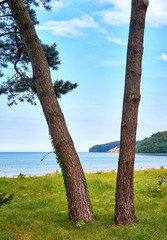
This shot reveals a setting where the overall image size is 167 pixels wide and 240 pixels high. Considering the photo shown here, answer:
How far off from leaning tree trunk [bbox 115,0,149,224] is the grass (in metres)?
0.45

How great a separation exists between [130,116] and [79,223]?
2.54 metres

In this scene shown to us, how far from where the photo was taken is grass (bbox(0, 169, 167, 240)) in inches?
183

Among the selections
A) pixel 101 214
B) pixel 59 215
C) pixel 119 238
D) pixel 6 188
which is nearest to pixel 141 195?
pixel 101 214

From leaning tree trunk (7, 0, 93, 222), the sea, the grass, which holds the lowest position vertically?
the sea

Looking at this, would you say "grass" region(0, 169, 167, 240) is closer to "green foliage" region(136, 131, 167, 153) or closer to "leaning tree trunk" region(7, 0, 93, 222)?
"leaning tree trunk" region(7, 0, 93, 222)

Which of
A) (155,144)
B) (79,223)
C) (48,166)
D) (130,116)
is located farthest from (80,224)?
(155,144)

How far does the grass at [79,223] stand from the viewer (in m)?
4.65

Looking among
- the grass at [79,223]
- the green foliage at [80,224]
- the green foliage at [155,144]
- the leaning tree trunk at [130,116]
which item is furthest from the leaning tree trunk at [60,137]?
the green foliage at [155,144]

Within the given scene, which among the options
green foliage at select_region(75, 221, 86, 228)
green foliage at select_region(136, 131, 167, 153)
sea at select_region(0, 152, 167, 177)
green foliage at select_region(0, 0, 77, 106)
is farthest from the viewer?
green foliage at select_region(136, 131, 167, 153)

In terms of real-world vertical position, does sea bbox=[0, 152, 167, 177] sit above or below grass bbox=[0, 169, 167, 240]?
below

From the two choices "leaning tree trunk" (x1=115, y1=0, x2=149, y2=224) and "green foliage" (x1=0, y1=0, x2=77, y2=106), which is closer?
"leaning tree trunk" (x1=115, y1=0, x2=149, y2=224)

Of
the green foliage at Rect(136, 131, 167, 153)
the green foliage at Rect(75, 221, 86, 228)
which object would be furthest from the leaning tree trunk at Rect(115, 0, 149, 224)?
the green foliage at Rect(136, 131, 167, 153)

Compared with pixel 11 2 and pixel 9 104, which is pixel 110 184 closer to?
pixel 9 104

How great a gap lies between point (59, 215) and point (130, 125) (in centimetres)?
288
